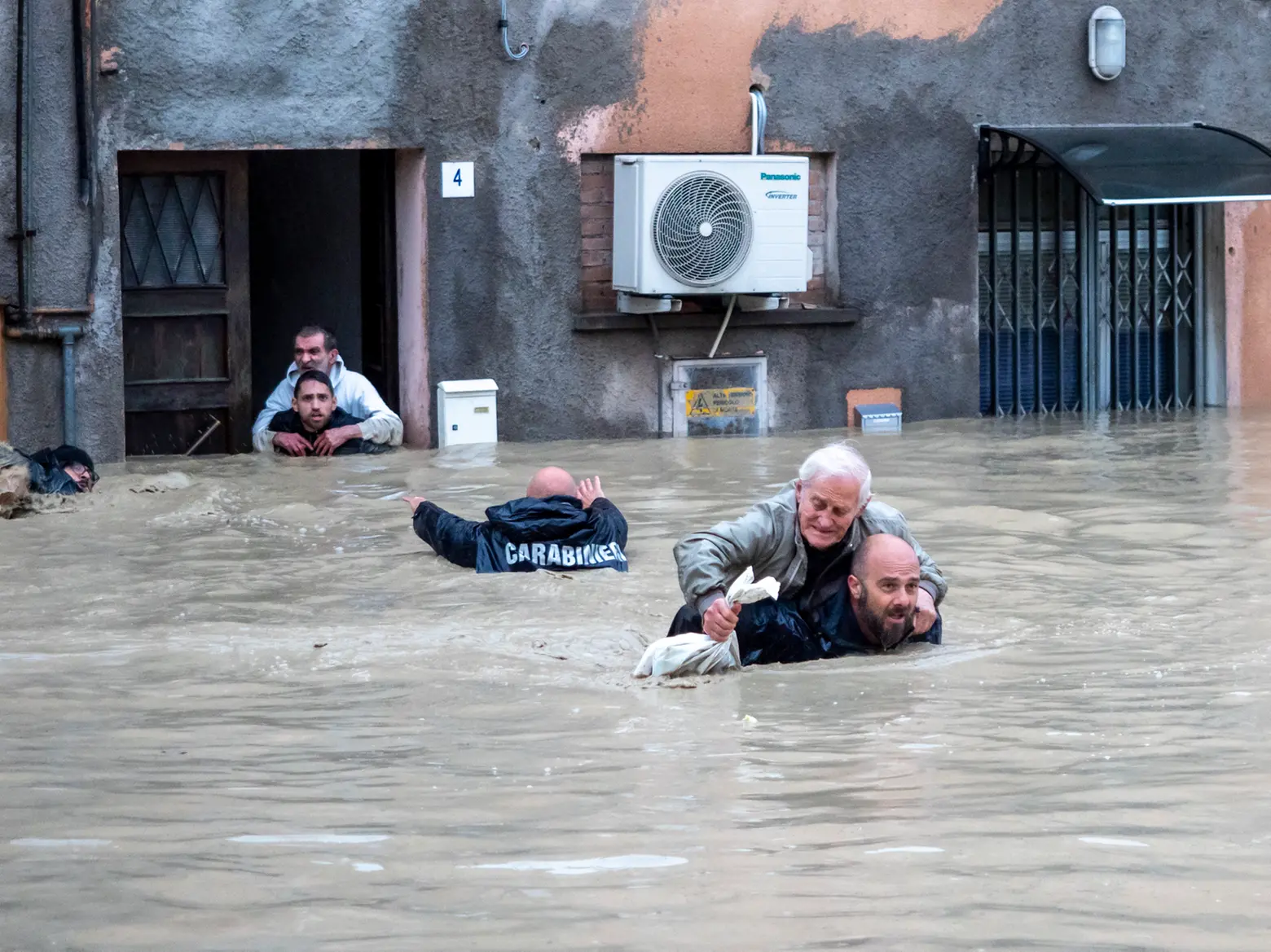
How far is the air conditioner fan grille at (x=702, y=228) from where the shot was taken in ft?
40.5

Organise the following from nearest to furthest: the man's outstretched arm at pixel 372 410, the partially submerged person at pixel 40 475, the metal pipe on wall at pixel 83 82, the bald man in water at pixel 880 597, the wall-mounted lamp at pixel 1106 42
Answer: the bald man in water at pixel 880 597, the partially submerged person at pixel 40 475, the metal pipe on wall at pixel 83 82, the man's outstretched arm at pixel 372 410, the wall-mounted lamp at pixel 1106 42

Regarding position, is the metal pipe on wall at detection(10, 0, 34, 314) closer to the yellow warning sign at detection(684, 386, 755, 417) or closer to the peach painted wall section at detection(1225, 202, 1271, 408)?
the yellow warning sign at detection(684, 386, 755, 417)

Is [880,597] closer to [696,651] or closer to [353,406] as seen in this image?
[696,651]

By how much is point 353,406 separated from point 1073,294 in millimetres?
5586

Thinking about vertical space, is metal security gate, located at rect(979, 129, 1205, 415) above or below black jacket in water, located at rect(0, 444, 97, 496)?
above

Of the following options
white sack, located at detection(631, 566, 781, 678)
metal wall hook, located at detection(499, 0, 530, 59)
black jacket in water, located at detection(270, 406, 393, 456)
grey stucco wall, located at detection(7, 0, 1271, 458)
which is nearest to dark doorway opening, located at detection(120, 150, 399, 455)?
grey stucco wall, located at detection(7, 0, 1271, 458)

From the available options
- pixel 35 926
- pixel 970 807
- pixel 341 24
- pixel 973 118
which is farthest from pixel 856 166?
pixel 35 926

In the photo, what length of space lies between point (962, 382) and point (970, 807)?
986 cm

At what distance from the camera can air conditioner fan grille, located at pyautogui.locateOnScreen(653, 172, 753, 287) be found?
486 inches

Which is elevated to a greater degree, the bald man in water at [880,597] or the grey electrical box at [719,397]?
the grey electrical box at [719,397]

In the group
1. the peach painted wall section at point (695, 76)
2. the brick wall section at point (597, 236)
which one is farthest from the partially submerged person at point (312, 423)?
the peach painted wall section at point (695, 76)

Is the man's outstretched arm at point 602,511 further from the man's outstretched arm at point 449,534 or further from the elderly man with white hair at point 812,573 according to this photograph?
the elderly man with white hair at point 812,573

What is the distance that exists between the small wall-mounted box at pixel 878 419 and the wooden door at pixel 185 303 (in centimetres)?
417

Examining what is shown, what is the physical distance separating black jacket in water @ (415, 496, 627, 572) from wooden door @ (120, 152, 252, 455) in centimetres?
489
